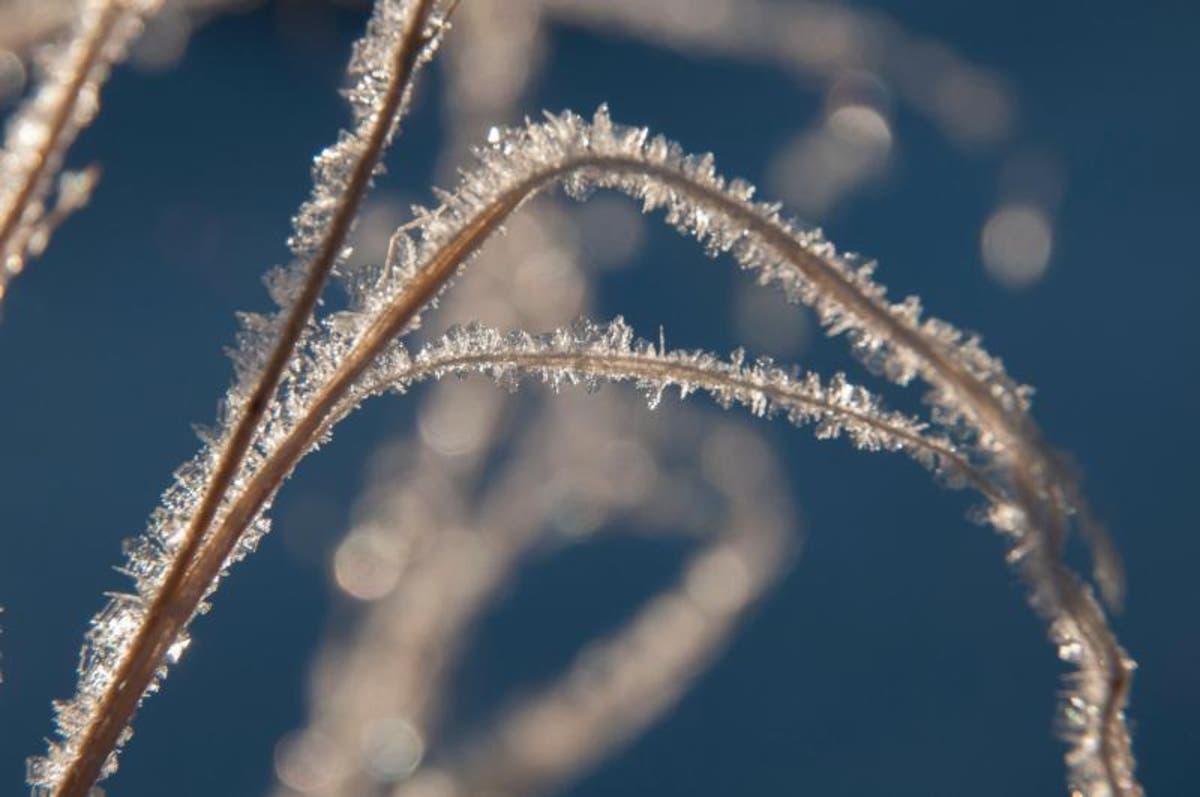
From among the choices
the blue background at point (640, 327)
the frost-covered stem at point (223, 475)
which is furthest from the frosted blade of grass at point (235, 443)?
the blue background at point (640, 327)

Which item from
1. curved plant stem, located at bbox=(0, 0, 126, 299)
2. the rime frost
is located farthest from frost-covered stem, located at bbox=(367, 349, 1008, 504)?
curved plant stem, located at bbox=(0, 0, 126, 299)

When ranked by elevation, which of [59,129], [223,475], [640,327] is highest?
[640,327]

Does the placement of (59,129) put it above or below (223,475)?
above

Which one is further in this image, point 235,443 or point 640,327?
point 640,327

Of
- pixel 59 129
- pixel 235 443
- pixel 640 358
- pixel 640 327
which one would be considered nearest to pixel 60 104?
pixel 59 129

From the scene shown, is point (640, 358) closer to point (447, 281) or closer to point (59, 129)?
point (447, 281)

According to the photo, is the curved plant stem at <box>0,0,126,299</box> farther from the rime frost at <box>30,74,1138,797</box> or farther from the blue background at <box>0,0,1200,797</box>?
the blue background at <box>0,0,1200,797</box>

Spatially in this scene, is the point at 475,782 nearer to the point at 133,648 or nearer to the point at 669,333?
the point at 133,648

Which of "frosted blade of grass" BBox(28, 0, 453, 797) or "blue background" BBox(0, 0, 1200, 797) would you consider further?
"blue background" BBox(0, 0, 1200, 797)

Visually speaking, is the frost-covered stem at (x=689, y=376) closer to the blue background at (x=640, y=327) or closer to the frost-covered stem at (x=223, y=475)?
the frost-covered stem at (x=223, y=475)
